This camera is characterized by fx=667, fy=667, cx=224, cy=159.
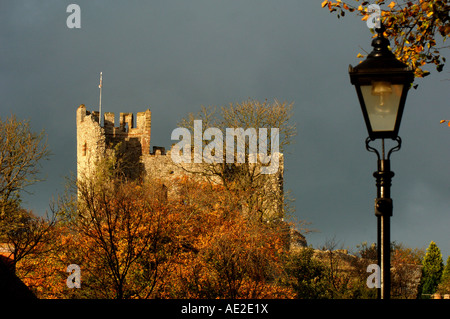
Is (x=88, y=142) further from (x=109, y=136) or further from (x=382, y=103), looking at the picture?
(x=382, y=103)

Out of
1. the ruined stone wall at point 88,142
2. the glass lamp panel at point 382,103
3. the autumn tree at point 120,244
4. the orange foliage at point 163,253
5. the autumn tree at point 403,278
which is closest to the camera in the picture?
the glass lamp panel at point 382,103

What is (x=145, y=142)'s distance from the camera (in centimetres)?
5350

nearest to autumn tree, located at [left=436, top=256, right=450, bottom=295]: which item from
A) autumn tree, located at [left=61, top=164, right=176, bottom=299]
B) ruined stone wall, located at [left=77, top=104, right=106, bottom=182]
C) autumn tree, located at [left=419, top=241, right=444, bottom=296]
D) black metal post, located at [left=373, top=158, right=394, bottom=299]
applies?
autumn tree, located at [left=419, top=241, right=444, bottom=296]

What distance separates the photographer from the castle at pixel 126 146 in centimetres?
4988

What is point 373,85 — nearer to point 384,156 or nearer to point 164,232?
point 384,156

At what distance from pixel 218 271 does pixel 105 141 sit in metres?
26.2

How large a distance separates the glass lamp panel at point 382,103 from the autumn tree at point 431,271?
42.8 meters

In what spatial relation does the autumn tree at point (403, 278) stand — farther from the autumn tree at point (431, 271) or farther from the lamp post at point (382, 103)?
the lamp post at point (382, 103)

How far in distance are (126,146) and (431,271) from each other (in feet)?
87.3

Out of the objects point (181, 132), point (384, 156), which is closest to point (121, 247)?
point (181, 132)

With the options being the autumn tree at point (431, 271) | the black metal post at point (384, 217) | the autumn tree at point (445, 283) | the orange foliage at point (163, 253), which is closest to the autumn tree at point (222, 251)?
the orange foliage at point (163, 253)

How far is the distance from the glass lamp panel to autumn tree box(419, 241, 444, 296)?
1686 inches

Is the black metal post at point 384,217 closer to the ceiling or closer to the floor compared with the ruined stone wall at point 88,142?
closer to the floor

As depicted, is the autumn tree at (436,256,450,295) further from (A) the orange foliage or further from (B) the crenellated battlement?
(B) the crenellated battlement
